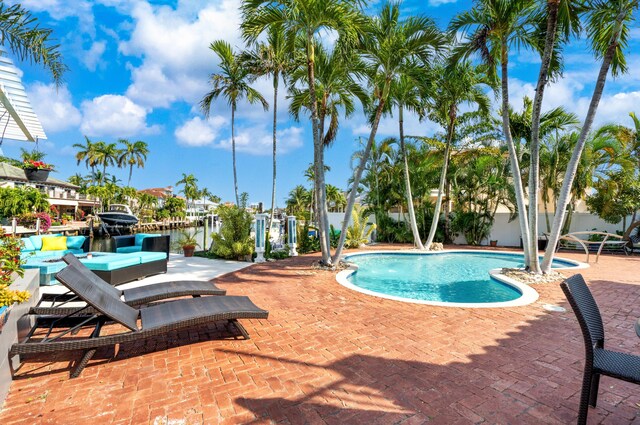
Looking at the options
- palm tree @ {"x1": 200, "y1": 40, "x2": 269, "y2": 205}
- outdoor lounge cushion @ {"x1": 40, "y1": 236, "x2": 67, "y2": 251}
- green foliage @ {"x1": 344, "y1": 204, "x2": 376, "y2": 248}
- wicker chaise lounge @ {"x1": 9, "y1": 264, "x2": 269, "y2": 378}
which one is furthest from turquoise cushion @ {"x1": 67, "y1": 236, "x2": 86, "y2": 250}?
green foliage @ {"x1": 344, "y1": 204, "x2": 376, "y2": 248}

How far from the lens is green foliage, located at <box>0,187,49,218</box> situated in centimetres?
1738

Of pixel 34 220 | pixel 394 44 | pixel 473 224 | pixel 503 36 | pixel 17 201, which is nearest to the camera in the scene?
pixel 503 36

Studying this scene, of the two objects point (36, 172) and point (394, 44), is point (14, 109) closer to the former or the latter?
point (36, 172)

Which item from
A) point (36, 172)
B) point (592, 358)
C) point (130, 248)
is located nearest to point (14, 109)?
point (36, 172)

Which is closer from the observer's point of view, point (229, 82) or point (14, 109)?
point (14, 109)

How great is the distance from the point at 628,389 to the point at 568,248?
1554 cm

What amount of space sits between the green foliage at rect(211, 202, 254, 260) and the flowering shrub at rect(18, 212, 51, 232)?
13.3m

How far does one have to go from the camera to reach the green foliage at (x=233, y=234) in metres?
11.3

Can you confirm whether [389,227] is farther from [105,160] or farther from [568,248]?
[105,160]

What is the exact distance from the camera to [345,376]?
10.6ft

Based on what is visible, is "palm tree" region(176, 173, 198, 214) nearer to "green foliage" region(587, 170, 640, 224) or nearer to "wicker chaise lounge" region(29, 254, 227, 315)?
"wicker chaise lounge" region(29, 254, 227, 315)

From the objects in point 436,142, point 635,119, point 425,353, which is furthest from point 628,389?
point 635,119

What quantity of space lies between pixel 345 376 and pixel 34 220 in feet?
82.7

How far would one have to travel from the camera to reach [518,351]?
12.7 feet
